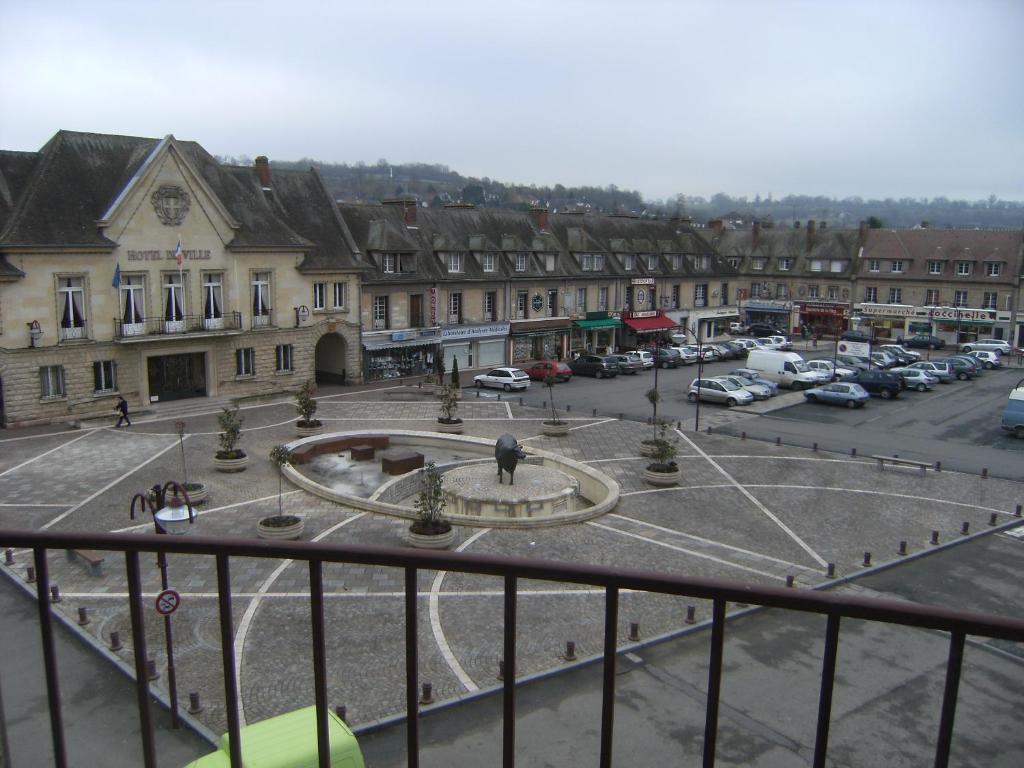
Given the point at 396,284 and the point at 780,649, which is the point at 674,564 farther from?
the point at 396,284

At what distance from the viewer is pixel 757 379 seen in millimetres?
42312

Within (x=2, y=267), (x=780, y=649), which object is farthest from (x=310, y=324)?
(x=780, y=649)

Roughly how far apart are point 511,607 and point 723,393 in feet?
118

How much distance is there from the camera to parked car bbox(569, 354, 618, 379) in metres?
45.6

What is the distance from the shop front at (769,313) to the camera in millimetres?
66375

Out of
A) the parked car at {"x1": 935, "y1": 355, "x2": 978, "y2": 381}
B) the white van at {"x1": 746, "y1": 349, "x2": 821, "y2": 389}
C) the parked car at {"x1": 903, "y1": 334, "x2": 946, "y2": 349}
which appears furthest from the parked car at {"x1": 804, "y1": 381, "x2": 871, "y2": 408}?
the parked car at {"x1": 903, "y1": 334, "x2": 946, "y2": 349}

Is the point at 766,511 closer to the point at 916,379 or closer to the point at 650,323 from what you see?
the point at 916,379

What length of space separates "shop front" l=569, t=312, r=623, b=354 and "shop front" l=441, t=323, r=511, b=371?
598 cm

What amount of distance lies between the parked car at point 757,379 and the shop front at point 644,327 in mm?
11518

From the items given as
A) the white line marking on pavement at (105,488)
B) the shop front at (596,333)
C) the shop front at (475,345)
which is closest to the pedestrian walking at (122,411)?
the white line marking on pavement at (105,488)

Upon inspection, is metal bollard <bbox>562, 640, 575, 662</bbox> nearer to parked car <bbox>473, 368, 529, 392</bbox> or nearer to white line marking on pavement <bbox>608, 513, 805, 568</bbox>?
white line marking on pavement <bbox>608, 513, 805, 568</bbox>

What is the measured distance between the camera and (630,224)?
59250 millimetres

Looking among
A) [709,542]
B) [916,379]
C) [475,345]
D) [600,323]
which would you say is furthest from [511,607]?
[600,323]

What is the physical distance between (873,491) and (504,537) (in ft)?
38.1
